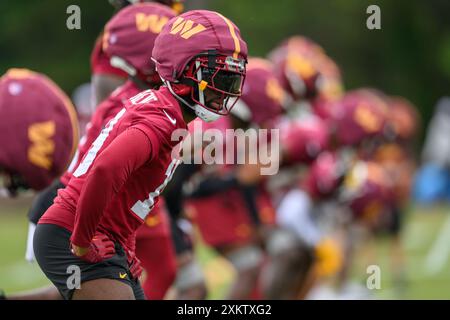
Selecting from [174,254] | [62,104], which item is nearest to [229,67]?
[62,104]

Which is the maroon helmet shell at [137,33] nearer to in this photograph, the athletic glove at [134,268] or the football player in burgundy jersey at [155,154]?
the football player in burgundy jersey at [155,154]

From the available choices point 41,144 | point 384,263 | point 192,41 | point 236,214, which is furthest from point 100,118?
point 384,263

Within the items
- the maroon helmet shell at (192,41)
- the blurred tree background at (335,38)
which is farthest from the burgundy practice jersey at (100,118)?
the blurred tree background at (335,38)

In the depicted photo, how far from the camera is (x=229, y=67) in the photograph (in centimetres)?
469

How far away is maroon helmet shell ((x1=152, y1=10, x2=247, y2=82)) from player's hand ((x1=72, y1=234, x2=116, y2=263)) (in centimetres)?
81

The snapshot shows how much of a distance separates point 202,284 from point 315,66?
407cm

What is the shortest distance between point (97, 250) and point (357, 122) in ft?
18.8

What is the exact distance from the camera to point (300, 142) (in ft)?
28.8

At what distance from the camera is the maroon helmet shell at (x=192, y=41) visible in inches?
184

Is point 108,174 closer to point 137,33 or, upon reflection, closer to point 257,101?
point 137,33

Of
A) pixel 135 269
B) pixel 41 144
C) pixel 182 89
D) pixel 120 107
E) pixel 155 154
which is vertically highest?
pixel 182 89

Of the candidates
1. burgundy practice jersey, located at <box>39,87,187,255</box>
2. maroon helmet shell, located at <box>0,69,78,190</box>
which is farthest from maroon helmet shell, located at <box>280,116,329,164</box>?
burgundy practice jersey, located at <box>39,87,187,255</box>

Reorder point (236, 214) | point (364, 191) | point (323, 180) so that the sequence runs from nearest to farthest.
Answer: point (236, 214) → point (323, 180) → point (364, 191)

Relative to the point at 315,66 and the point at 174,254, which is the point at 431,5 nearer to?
the point at 315,66
